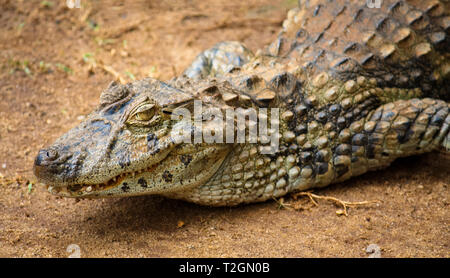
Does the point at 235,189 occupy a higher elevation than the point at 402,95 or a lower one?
lower

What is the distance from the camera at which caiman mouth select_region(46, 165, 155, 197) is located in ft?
11.2

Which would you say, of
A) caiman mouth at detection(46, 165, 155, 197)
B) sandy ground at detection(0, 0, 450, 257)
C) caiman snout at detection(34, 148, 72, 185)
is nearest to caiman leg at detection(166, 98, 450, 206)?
sandy ground at detection(0, 0, 450, 257)

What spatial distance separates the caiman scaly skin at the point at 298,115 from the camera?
3.51 metres

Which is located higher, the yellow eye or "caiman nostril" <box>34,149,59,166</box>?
the yellow eye

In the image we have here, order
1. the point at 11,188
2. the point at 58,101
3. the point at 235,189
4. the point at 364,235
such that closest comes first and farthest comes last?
1. the point at 364,235
2. the point at 235,189
3. the point at 11,188
4. the point at 58,101

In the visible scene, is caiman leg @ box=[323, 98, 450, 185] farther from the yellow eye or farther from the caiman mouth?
the caiman mouth

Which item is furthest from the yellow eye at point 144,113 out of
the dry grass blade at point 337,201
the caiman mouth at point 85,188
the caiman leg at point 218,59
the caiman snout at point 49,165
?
the caiman leg at point 218,59

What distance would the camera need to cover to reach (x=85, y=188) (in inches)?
135

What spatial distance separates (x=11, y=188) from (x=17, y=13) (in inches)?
139

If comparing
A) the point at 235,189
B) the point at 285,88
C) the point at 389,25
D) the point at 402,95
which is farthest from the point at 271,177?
the point at 389,25

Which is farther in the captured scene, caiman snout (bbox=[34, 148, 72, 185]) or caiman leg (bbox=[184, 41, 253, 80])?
caiman leg (bbox=[184, 41, 253, 80])

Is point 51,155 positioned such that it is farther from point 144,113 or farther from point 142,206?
point 142,206
